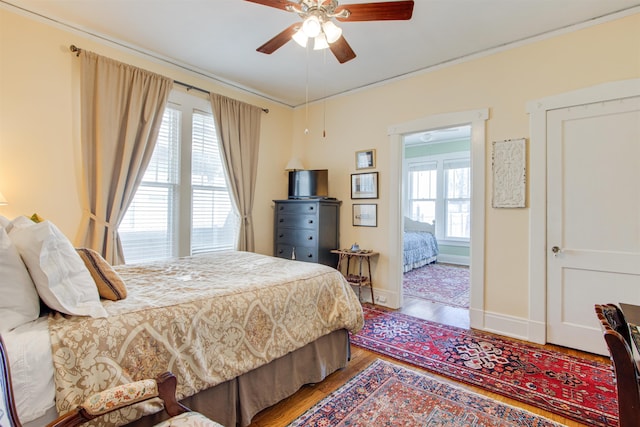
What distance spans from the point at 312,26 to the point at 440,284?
4.40m

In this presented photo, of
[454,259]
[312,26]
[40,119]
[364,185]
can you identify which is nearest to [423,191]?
[454,259]

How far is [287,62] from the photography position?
3396mm

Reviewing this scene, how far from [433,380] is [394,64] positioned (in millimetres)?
3165

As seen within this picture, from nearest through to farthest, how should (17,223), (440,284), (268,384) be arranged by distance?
1. (17,223)
2. (268,384)
3. (440,284)

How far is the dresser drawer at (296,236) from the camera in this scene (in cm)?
390

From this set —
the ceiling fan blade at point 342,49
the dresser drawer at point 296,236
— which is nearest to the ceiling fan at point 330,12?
the ceiling fan blade at point 342,49

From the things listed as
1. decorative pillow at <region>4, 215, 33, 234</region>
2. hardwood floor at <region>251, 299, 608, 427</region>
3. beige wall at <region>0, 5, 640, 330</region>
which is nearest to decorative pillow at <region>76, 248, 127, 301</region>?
decorative pillow at <region>4, 215, 33, 234</region>

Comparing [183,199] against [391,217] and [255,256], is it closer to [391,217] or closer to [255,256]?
[255,256]

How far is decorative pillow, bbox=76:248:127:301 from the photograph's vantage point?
1.44 m

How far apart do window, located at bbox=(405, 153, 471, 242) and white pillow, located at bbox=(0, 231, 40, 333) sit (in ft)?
22.8

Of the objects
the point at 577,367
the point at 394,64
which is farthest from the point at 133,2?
the point at 577,367

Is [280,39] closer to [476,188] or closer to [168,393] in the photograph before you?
[168,393]

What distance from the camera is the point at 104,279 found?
145cm

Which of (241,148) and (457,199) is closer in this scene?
(241,148)
